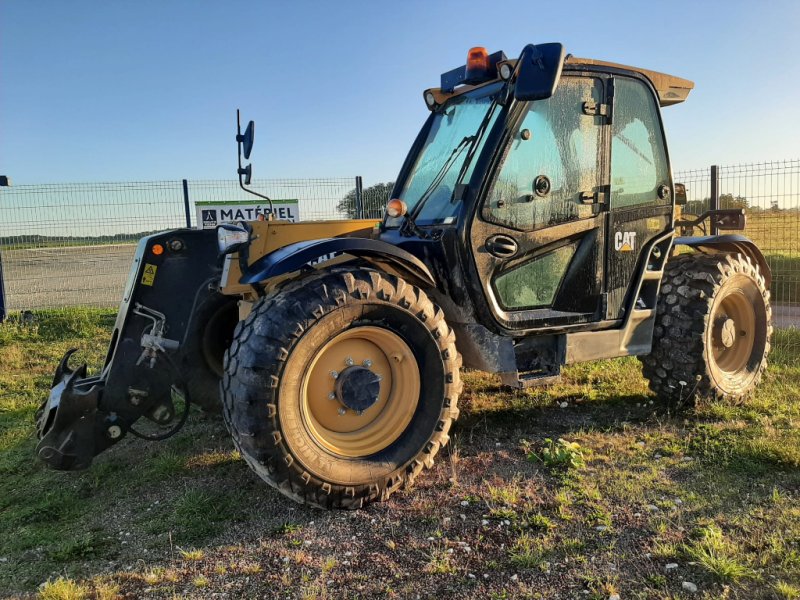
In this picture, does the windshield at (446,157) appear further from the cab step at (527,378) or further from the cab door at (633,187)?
the cab step at (527,378)

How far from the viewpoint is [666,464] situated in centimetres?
374

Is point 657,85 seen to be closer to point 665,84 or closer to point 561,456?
point 665,84

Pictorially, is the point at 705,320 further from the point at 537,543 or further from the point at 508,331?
the point at 537,543

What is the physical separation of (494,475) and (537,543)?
83 cm

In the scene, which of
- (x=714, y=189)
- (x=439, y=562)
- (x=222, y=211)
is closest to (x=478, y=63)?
(x=439, y=562)

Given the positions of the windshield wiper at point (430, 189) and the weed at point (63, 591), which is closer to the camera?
the weed at point (63, 591)

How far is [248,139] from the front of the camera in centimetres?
411

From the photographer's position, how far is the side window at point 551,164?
3.82 metres

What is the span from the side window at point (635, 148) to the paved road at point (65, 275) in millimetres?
8673

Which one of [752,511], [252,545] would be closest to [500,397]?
[752,511]

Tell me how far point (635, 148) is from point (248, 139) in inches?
110

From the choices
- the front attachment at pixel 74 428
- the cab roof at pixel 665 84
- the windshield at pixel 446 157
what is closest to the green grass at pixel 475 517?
the front attachment at pixel 74 428

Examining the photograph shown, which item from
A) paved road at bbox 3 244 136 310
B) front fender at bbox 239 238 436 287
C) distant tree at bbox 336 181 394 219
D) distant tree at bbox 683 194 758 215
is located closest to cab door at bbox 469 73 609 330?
front fender at bbox 239 238 436 287

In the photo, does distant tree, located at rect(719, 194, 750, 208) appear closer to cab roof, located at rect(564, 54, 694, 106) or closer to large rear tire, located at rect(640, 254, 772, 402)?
large rear tire, located at rect(640, 254, 772, 402)
